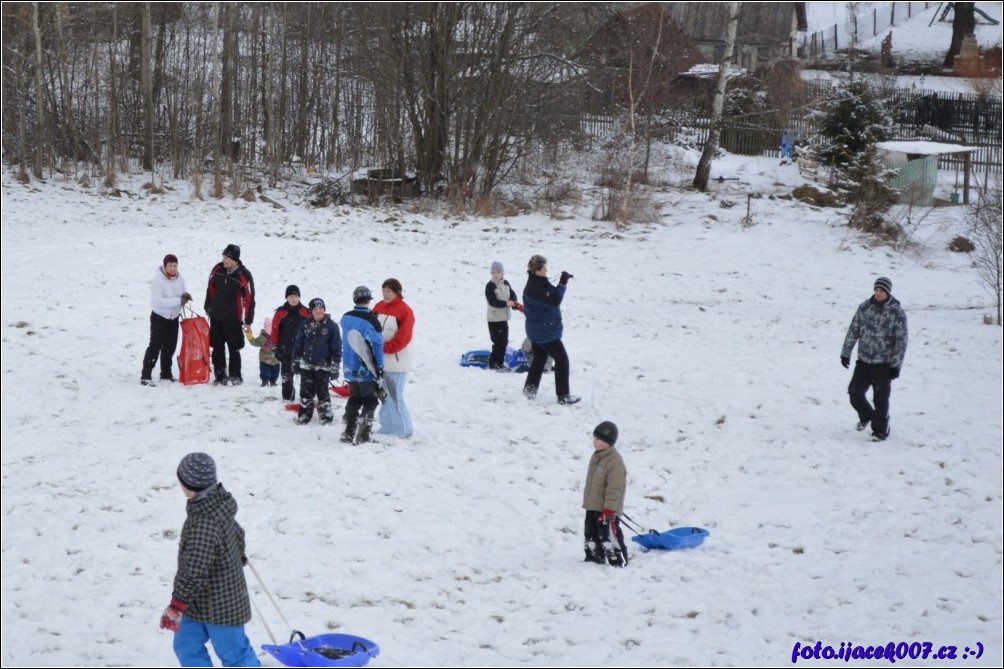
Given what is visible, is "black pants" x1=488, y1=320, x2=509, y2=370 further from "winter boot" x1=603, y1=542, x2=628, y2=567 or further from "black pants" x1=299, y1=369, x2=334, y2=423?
"winter boot" x1=603, y1=542, x2=628, y2=567

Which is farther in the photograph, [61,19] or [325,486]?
[61,19]

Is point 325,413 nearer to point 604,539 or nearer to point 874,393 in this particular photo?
point 604,539

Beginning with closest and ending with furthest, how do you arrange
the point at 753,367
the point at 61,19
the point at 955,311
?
1. the point at 753,367
2. the point at 955,311
3. the point at 61,19

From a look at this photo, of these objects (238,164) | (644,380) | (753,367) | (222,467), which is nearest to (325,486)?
(222,467)

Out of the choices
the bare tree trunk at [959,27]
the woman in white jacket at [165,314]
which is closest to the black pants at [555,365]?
the woman in white jacket at [165,314]

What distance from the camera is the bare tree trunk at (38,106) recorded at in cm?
2653

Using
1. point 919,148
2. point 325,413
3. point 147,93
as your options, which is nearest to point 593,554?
point 325,413

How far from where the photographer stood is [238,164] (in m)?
31.2

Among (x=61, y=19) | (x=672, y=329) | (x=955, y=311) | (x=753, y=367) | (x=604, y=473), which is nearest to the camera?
(x=604, y=473)

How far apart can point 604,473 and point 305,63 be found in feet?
92.0

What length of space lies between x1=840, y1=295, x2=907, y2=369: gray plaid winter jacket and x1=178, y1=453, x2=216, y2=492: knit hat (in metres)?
8.02

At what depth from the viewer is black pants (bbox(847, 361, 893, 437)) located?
448 inches

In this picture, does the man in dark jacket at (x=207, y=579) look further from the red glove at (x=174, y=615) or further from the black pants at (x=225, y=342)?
the black pants at (x=225, y=342)

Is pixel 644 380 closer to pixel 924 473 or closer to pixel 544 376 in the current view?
pixel 544 376
